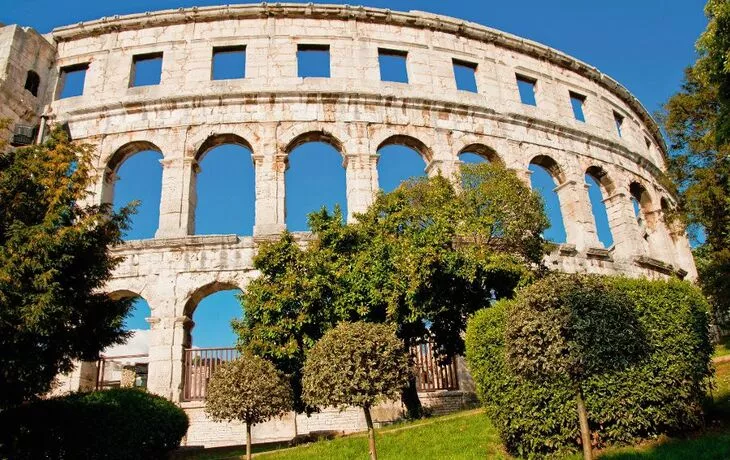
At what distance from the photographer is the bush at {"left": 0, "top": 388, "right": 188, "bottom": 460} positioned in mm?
8656

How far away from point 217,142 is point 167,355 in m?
6.89

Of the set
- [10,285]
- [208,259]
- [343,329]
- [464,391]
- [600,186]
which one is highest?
[600,186]

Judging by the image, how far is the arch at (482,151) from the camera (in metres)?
19.0

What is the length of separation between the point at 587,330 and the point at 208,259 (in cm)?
1132

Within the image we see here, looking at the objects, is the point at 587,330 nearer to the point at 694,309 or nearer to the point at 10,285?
the point at 694,309

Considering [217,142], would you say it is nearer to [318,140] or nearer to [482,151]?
[318,140]

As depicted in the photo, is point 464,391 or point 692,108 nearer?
point 464,391

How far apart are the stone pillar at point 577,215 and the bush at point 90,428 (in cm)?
1437

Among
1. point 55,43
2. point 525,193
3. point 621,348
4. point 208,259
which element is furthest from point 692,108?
point 55,43

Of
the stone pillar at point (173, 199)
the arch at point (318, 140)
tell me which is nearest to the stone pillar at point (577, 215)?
the arch at point (318, 140)

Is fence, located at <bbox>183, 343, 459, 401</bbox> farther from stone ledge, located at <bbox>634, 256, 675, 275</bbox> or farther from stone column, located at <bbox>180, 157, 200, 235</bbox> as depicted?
stone ledge, located at <bbox>634, 256, 675, 275</bbox>

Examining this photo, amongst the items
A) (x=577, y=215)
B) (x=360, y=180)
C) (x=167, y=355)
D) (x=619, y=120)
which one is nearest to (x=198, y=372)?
(x=167, y=355)

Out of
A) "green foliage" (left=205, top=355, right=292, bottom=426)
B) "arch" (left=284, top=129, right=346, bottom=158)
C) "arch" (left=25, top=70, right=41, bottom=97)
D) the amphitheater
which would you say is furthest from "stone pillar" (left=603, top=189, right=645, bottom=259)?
"arch" (left=25, top=70, right=41, bottom=97)

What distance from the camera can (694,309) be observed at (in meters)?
8.27
